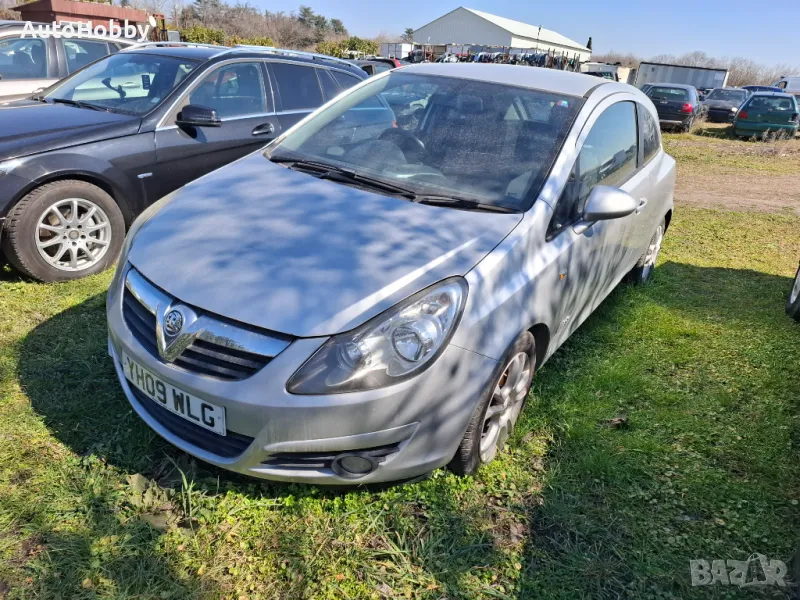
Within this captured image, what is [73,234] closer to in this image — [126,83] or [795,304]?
[126,83]

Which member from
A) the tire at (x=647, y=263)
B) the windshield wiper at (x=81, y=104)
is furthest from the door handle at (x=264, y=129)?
the tire at (x=647, y=263)

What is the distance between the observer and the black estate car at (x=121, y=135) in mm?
3850

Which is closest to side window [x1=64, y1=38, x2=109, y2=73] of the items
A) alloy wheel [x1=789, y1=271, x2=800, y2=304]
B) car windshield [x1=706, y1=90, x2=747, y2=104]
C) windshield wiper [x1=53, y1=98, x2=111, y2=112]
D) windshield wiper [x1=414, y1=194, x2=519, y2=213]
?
windshield wiper [x1=53, y1=98, x2=111, y2=112]

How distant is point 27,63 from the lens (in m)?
6.91

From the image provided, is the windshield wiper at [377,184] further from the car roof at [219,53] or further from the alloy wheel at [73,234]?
the car roof at [219,53]

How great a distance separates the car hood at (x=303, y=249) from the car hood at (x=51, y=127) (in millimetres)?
1648

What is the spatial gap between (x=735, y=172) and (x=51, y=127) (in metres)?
12.3

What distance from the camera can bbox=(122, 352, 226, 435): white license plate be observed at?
209cm

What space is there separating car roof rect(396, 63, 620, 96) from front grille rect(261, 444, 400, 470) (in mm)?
2277

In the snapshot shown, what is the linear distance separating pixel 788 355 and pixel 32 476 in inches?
177

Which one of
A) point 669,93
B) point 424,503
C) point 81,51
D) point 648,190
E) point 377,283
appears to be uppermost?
point 669,93

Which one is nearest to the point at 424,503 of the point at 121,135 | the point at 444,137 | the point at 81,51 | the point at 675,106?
the point at 444,137

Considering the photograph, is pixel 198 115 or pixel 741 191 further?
pixel 741 191

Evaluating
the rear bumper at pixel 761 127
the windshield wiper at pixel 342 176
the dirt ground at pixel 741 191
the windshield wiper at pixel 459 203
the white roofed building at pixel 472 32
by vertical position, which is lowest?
the dirt ground at pixel 741 191
